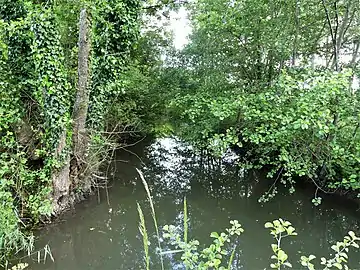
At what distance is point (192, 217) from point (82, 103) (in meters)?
3.04

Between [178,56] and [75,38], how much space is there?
3.03 meters

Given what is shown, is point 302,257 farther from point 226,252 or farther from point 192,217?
point 192,217

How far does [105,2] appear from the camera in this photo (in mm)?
5449

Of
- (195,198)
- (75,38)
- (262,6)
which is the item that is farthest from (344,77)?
(75,38)

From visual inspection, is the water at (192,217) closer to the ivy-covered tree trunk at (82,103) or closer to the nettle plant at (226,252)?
the ivy-covered tree trunk at (82,103)

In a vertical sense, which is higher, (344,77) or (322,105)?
(344,77)

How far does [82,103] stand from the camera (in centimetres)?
597

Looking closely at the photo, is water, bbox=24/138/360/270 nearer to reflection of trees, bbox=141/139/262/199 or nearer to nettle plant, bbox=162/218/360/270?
reflection of trees, bbox=141/139/262/199

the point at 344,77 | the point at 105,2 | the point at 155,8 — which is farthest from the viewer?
the point at 155,8

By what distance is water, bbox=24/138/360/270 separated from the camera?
4.86m

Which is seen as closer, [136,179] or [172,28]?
[136,179]

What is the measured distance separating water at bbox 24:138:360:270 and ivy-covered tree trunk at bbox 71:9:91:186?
0.92 m

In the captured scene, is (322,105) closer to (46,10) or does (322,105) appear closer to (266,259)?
(266,259)

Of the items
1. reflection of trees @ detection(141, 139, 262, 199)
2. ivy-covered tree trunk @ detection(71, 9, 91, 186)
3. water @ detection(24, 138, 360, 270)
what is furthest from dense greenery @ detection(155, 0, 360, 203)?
ivy-covered tree trunk @ detection(71, 9, 91, 186)
